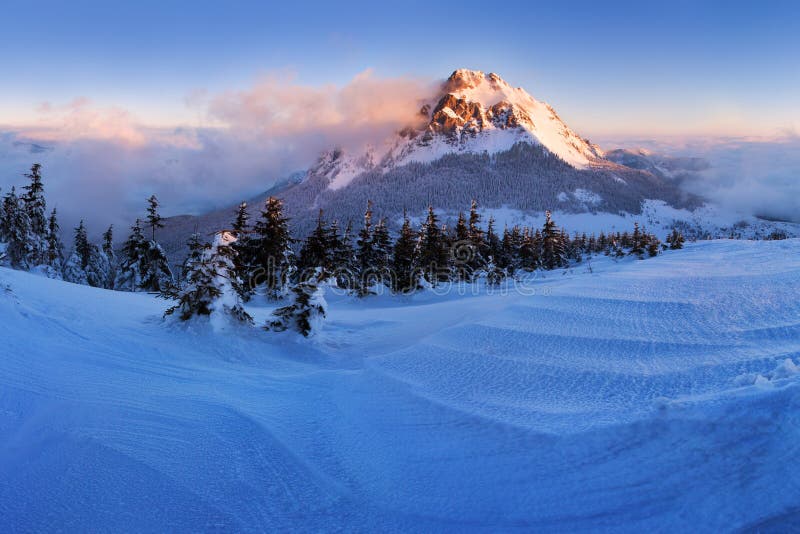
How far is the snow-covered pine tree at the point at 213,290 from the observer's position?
827cm

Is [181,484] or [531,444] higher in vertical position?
[531,444]

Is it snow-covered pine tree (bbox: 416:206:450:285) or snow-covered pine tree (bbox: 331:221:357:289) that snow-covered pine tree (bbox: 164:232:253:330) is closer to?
snow-covered pine tree (bbox: 331:221:357:289)

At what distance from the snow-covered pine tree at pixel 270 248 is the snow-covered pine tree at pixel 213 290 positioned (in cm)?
1338

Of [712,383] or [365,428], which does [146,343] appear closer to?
[365,428]

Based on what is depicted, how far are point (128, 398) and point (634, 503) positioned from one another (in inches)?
178

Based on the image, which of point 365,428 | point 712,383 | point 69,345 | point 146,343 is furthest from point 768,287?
point 69,345

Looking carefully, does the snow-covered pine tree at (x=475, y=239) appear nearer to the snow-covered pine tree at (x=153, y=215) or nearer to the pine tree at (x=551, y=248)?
the pine tree at (x=551, y=248)

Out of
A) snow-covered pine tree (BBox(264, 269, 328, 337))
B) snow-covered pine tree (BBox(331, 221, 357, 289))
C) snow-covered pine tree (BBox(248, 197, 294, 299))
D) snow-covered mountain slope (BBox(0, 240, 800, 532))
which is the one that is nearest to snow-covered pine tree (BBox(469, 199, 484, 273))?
snow-covered pine tree (BBox(331, 221, 357, 289))

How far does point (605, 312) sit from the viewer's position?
5648 mm

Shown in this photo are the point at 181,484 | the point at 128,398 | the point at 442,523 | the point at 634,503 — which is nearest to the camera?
the point at 634,503

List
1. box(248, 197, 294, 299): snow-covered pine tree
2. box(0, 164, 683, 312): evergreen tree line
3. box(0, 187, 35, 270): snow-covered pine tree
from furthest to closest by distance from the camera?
box(0, 187, 35, 270): snow-covered pine tree < box(0, 164, 683, 312): evergreen tree line < box(248, 197, 294, 299): snow-covered pine tree

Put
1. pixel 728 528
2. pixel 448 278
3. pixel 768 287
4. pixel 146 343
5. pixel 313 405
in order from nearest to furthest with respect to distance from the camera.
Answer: pixel 728 528, pixel 313 405, pixel 768 287, pixel 146 343, pixel 448 278

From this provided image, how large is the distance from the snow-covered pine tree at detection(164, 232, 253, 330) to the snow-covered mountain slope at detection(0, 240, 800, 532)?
6.92 ft

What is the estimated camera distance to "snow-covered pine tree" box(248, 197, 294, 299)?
22.9 metres
